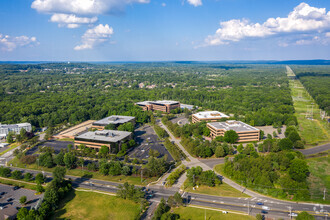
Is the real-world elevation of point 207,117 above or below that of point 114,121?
above

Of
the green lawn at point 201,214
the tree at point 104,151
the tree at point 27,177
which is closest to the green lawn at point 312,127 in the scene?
the green lawn at point 201,214

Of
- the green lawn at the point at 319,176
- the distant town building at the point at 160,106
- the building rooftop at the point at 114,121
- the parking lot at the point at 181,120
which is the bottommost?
the green lawn at the point at 319,176

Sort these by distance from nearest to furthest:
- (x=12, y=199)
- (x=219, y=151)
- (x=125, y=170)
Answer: (x=12, y=199)
(x=125, y=170)
(x=219, y=151)

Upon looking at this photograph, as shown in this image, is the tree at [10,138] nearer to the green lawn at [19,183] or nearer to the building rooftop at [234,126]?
the green lawn at [19,183]

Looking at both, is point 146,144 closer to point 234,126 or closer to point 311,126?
point 234,126

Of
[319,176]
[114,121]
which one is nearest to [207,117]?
[114,121]

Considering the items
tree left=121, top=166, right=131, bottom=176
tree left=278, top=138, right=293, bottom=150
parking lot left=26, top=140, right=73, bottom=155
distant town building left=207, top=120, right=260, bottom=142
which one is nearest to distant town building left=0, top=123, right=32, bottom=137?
parking lot left=26, top=140, right=73, bottom=155

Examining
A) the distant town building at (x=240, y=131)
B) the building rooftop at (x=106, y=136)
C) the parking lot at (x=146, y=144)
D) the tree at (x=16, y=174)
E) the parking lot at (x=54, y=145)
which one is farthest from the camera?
the distant town building at (x=240, y=131)
